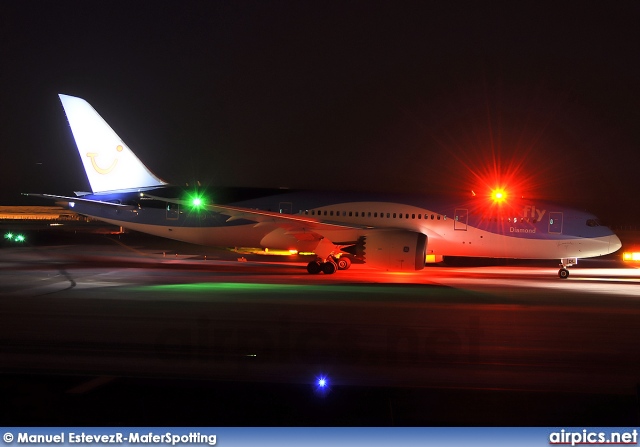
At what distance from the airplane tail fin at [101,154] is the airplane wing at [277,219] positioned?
12.4 feet

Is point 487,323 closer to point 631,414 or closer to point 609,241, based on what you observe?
point 631,414

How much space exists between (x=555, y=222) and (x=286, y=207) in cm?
1024

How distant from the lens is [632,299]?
1575 centimetres

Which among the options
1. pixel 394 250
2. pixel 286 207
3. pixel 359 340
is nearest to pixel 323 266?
pixel 394 250

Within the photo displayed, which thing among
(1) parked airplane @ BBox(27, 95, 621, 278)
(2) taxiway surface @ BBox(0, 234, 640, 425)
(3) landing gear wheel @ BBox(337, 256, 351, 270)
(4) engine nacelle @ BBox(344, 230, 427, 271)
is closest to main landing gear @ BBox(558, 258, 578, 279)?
(1) parked airplane @ BBox(27, 95, 621, 278)

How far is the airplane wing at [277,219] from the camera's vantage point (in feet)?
70.9

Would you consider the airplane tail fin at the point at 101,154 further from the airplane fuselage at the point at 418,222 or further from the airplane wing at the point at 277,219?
the airplane wing at the point at 277,219

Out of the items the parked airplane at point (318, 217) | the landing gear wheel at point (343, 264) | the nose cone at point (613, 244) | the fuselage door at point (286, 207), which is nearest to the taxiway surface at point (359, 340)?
the landing gear wheel at point (343, 264)

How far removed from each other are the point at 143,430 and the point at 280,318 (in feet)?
22.2

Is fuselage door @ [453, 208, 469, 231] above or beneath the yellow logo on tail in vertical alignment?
beneath

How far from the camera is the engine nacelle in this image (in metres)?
20.3

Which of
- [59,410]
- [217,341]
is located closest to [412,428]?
[59,410]

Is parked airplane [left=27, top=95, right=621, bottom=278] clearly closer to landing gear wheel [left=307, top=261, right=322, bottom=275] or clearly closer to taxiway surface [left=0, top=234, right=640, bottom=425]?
landing gear wheel [left=307, top=261, right=322, bottom=275]

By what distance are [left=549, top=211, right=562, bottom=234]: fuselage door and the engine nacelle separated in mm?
6036
